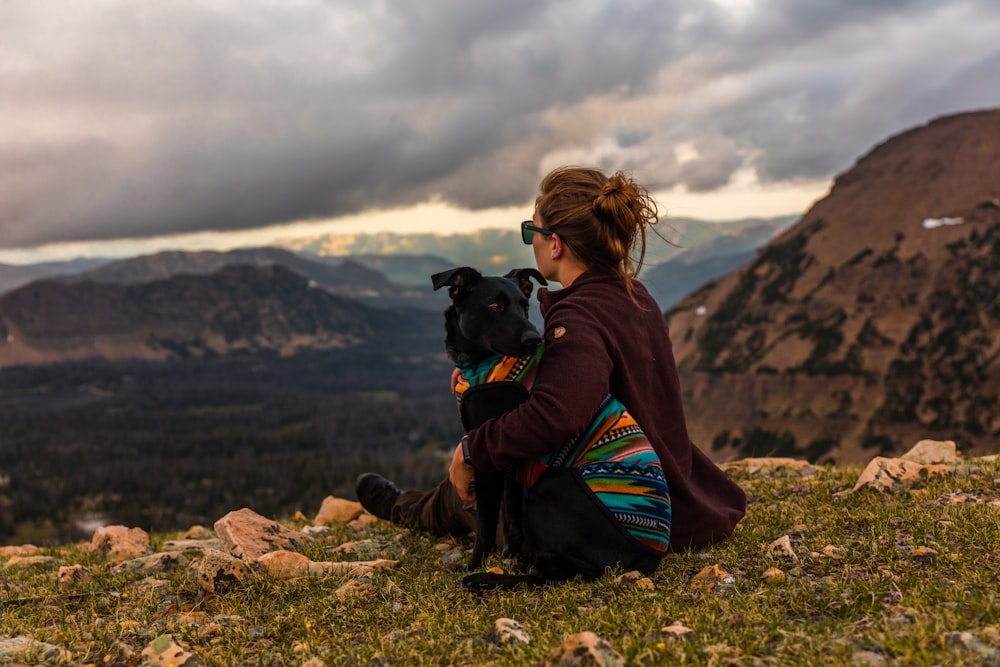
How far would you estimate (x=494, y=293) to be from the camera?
6234 mm

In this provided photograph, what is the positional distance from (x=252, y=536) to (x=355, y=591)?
128 inches

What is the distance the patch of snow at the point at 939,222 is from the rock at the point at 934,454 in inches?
8155

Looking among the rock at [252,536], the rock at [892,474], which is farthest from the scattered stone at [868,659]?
the rock at [252,536]

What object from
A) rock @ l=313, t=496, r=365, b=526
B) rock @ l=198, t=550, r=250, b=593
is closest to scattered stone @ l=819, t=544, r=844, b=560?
rock @ l=198, t=550, r=250, b=593

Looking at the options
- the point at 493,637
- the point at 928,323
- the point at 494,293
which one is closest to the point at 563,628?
the point at 493,637

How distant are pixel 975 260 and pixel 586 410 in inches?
7779

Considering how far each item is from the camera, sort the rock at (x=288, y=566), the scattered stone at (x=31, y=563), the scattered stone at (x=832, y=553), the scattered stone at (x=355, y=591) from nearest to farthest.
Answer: the scattered stone at (x=832, y=553) < the scattered stone at (x=355, y=591) < the rock at (x=288, y=566) < the scattered stone at (x=31, y=563)

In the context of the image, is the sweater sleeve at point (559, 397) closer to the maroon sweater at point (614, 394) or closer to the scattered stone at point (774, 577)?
the maroon sweater at point (614, 394)

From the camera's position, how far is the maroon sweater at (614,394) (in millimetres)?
5664

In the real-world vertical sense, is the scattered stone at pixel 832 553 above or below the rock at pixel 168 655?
above

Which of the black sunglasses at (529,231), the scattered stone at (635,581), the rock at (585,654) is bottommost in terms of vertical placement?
the scattered stone at (635,581)

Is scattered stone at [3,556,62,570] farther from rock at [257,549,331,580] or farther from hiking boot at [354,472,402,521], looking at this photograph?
rock at [257,549,331,580]

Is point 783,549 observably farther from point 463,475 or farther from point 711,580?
point 463,475

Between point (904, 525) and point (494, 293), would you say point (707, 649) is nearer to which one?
point (494, 293)
